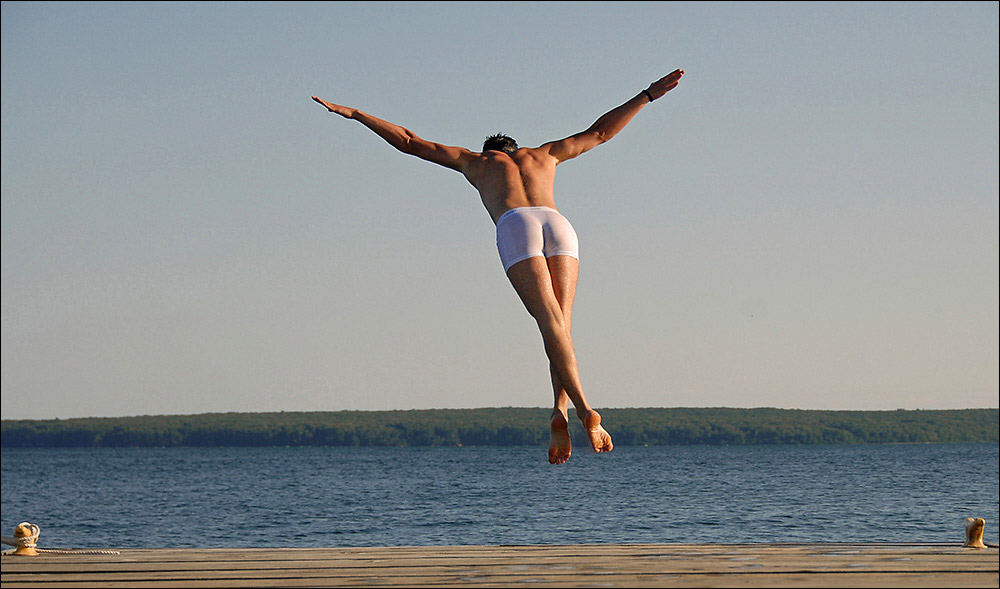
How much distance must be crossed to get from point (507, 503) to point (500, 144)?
211ft

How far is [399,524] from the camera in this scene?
59.4m

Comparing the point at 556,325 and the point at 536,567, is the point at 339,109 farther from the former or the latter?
the point at 536,567

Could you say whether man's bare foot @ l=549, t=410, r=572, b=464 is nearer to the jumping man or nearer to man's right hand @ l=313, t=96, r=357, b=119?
the jumping man

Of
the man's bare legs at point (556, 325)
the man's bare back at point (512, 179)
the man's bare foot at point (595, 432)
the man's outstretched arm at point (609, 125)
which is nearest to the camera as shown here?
the man's bare foot at point (595, 432)

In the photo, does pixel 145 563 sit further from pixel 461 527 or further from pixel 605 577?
pixel 461 527

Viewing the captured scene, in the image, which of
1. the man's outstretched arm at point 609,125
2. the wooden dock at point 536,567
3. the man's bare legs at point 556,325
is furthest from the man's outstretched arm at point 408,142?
the wooden dock at point 536,567

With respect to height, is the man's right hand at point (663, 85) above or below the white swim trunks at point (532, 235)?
above

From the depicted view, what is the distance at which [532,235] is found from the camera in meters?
6.43

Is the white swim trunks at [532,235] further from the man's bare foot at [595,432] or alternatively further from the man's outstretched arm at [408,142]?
the man's bare foot at [595,432]

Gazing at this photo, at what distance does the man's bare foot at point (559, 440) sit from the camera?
6418 millimetres

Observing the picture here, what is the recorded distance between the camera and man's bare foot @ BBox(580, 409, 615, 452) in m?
6.22

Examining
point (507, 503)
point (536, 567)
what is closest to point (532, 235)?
point (536, 567)

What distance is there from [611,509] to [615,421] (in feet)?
385

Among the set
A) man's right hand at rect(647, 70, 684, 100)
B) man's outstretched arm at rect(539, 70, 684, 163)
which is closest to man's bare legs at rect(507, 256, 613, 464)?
man's outstretched arm at rect(539, 70, 684, 163)
